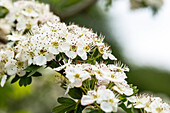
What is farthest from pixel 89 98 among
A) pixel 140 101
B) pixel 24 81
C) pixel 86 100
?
pixel 24 81

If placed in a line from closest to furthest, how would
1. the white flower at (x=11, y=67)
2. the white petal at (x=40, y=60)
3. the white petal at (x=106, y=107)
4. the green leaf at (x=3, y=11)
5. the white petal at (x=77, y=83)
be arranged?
1. the white petal at (x=106, y=107)
2. the white petal at (x=77, y=83)
3. the white petal at (x=40, y=60)
4. the white flower at (x=11, y=67)
5. the green leaf at (x=3, y=11)

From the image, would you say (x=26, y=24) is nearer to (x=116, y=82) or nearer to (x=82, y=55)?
(x=82, y=55)

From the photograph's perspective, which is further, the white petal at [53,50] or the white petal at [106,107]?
the white petal at [53,50]

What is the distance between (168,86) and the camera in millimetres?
11633

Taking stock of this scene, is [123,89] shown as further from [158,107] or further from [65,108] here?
[65,108]

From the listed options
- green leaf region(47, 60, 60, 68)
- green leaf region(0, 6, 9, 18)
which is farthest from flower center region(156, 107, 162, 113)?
green leaf region(0, 6, 9, 18)

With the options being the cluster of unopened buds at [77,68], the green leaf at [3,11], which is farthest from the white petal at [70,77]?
the green leaf at [3,11]

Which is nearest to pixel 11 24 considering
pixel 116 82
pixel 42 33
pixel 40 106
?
pixel 42 33

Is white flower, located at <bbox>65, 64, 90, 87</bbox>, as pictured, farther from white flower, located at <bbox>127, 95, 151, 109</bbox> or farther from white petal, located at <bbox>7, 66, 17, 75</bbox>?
white petal, located at <bbox>7, 66, 17, 75</bbox>

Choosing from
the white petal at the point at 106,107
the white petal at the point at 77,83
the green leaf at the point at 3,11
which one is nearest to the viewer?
the white petal at the point at 106,107

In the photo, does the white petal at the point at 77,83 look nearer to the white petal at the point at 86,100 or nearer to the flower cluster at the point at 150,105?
the white petal at the point at 86,100

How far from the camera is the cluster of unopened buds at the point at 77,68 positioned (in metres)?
1.23

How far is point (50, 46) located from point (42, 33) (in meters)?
0.14

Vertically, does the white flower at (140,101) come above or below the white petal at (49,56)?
below
